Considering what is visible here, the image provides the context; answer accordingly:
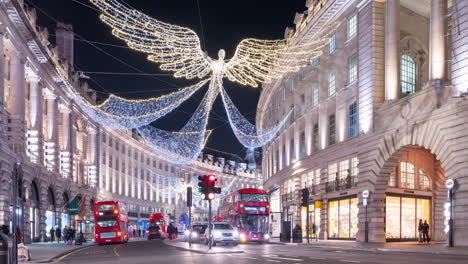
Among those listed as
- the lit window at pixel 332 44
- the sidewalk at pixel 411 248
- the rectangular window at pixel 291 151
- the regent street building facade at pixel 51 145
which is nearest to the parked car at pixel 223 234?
the sidewalk at pixel 411 248

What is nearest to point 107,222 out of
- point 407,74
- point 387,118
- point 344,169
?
point 344,169

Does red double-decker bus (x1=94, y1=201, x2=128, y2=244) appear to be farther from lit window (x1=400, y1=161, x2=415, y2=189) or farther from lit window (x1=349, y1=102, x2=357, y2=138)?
lit window (x1=400, y1=161, x2=415, y2=189)

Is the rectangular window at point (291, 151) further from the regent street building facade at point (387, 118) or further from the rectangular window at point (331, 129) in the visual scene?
the rectangular window at point (331, 129)

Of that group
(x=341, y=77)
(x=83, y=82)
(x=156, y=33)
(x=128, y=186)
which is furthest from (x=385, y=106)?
(x=128, y=186)

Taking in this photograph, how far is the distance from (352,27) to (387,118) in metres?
8.98

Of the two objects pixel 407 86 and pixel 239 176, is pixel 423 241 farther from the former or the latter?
pixel 239 176

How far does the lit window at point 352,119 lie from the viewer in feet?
137

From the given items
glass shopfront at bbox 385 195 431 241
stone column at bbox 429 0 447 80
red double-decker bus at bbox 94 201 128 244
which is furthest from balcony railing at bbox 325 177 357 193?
red double-decker bus at bbox 94 201 128 244

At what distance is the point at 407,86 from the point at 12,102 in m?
28.2

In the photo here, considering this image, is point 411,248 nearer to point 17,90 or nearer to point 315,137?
point 315,137

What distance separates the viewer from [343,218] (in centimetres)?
4450

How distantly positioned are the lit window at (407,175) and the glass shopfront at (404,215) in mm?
863

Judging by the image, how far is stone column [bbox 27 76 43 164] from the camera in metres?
48.8

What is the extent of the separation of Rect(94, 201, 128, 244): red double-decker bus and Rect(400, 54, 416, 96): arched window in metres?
23.1
